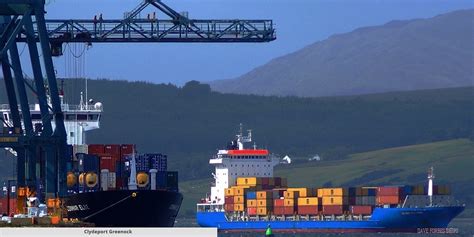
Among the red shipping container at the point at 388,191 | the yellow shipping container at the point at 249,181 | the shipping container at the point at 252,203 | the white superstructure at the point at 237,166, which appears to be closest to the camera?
the red shipping container at the point at 388,191

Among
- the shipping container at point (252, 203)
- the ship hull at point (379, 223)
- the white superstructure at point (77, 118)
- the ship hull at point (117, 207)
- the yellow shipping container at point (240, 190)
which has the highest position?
the white superstructure at point (77, 118)

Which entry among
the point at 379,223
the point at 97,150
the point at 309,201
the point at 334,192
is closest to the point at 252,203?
the point at 309,201

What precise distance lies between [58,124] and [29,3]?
563cm

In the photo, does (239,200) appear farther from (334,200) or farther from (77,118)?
(77,118)

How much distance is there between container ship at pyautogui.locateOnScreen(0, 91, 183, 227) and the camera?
6300 centimetres

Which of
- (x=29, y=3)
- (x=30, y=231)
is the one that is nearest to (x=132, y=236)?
(x=30, y=231)

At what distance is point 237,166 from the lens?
371 feet

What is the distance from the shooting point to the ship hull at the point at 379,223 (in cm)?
10581

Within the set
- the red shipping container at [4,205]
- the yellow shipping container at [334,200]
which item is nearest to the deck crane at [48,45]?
the red shipping container at [4,205]

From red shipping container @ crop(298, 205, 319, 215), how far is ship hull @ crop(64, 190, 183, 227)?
39.3 m

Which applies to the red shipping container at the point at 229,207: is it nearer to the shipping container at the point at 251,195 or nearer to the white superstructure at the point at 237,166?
the white superstructure at the point at 237,166

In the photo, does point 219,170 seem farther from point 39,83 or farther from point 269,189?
point 39,83

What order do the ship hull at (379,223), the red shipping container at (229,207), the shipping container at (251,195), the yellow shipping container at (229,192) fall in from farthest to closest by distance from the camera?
1. the yellow shipping container at (229,192)
2. the red shipping container at (229,207)
3. the shipping container at (251,195)
4. the ship hull at (379,223)

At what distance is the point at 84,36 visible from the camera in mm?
67500
